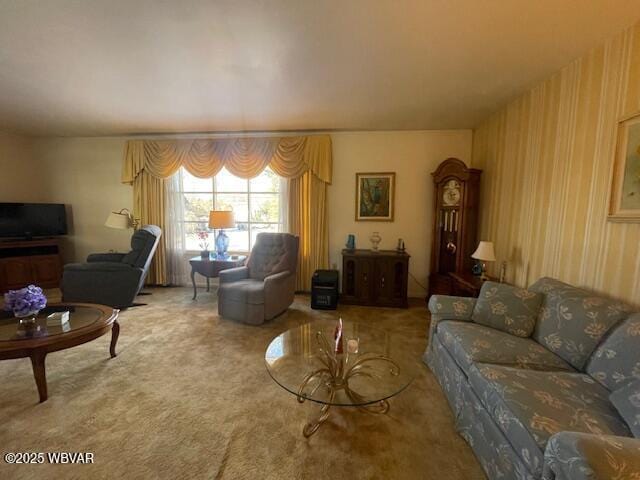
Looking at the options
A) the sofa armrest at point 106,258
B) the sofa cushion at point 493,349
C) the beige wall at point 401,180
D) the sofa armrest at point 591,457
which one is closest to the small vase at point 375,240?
the beige wall at point 401,180

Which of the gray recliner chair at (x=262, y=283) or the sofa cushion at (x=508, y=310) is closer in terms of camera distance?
the sofa cushion at (x=508, y=310)

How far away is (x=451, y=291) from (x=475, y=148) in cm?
210

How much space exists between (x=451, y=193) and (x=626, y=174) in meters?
1.95

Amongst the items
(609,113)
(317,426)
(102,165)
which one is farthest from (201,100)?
(609,113)

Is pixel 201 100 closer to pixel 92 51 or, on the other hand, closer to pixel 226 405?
pixel 92 51

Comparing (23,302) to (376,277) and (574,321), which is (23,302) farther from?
(574,321)

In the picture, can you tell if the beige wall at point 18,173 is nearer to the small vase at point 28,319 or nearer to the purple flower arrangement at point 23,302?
the small vase at point 28,319

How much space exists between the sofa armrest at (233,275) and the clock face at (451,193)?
9.52ft

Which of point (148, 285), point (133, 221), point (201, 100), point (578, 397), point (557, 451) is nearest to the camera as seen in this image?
point (557, 451)

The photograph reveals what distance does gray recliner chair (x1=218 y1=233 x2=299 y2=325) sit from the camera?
3088mm

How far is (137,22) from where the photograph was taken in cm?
172

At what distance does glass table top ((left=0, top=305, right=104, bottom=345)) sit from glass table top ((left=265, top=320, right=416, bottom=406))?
156 cm

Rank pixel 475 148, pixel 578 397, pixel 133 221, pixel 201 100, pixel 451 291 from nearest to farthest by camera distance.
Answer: pixel 578 397 → pixel 201 100 → pixel 451 291 → pixel 475 148 → pixel 133 221

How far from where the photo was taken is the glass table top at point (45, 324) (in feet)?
6.36
